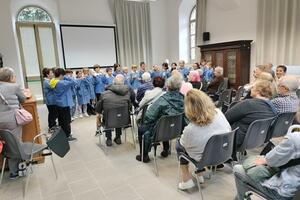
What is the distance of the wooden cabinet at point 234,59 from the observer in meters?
6.72

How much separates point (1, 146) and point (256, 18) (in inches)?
276

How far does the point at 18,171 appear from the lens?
278 cm

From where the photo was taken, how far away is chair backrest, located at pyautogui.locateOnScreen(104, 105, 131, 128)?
3238mm

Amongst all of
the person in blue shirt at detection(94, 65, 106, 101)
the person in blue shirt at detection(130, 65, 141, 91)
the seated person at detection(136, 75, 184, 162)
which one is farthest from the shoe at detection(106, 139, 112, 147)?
the person in blue shirt at detection(130, 65, 141, 91)

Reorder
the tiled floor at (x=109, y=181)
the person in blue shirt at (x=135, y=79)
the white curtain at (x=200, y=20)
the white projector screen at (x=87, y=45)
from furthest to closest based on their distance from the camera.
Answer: the white curtain at (x=200, y=20) → the white projector screen at (x=87, y=45) → the person in blue shirt at (x=135, y=79) → the tiled floor at (x=109, y=181)

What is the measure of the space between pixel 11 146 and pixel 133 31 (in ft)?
25.1

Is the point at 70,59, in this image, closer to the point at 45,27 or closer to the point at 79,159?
the point at 45,27

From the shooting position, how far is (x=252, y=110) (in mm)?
2203

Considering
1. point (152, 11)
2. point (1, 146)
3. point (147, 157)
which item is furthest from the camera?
point (152, 11)

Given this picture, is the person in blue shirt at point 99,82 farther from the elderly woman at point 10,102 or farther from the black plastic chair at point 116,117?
the elderly woman at point 10,102

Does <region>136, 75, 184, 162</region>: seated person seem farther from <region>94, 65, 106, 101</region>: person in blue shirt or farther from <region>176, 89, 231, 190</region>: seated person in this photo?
<region>94, 65, 106, 101</region>: person in blue shirt

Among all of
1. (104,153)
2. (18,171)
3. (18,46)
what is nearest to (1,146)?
(18,171)

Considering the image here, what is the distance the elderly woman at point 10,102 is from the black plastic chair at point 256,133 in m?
2.44

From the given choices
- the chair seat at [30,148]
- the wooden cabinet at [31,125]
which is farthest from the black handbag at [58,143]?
the wooden cabinet at [31,125]
